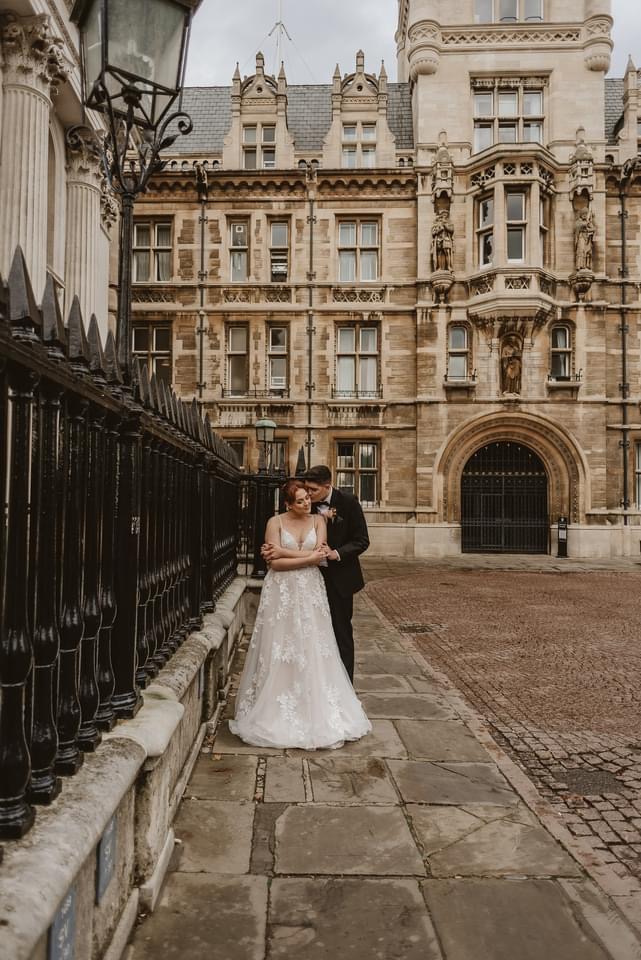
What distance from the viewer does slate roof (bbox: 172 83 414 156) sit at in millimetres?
21656

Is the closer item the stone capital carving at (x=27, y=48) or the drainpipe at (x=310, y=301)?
the stone capital carving at (x=27, y=48)

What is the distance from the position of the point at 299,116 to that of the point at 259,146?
2444mm

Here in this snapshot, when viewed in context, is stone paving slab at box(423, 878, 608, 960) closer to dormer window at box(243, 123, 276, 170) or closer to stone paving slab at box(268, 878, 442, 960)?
stone paving slab at box(268, 878, 442, 960)

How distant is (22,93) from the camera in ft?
32.7

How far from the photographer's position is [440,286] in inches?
764

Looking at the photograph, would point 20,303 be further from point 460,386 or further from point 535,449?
point 535,449

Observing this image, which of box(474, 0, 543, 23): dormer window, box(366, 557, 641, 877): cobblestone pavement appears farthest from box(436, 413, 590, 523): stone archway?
box(474, 0, 543, 23): dormer window

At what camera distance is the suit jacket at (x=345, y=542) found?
4883 mm

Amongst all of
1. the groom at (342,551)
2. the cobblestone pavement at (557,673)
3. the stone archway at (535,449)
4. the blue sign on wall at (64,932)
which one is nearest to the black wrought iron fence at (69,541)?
the blue sign on wall at (64,932)

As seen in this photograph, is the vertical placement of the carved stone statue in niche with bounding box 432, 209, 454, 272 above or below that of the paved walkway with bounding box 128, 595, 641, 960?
above

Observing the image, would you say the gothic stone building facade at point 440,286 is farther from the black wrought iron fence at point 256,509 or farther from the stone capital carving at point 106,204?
the black wrought iron fence at point 256,509

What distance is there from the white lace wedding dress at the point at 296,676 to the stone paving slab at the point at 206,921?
1488 mm

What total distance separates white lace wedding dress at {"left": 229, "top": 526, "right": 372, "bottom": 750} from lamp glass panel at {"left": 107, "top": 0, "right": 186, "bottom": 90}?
282 cm

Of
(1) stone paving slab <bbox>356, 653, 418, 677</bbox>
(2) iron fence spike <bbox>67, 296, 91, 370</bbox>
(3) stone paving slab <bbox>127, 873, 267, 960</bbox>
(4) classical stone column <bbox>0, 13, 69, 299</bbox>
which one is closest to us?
(2) iron fence spike <bbox>67, 296, 91, 370</bbox>
